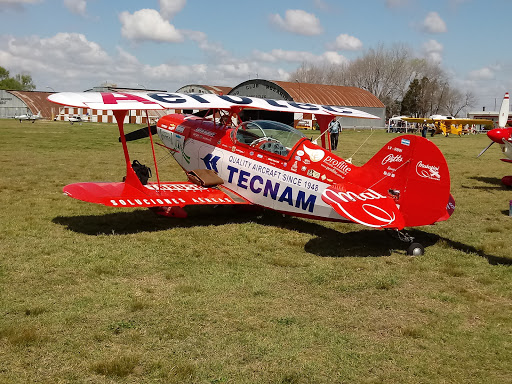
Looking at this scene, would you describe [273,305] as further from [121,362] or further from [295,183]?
[295,183]

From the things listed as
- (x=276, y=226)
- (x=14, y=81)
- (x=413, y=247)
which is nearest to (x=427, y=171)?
(x=413, y=247)

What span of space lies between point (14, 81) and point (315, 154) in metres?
125

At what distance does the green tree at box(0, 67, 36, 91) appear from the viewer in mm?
112312

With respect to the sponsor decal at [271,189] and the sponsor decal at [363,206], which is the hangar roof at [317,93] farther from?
the sponsor decal at [363,206]

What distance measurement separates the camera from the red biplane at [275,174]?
6.25 m

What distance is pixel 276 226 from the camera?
8453 mm

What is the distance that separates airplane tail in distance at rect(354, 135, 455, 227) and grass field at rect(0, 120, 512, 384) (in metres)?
0.75

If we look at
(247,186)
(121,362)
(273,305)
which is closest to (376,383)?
(273,305)

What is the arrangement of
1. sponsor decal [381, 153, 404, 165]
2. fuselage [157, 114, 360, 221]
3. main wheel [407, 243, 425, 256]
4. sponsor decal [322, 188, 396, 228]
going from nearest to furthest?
1. sponsor decal [322, 188, 396, 228]
2. sponsor decal [381, 153, 404, 165]
3. main wheel [407, 243, 425, 256]
4. fuselage [157, 114, 360, 221]

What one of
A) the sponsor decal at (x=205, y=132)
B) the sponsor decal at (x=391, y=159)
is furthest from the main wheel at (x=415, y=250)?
the sponsor decal at (x=205, y=132)

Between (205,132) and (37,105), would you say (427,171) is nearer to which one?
(205,132)

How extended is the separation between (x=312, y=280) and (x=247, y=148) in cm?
337

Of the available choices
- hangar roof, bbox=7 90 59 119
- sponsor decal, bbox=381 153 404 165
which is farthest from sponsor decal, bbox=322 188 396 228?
hangar roof, bbox=7 90 59 119

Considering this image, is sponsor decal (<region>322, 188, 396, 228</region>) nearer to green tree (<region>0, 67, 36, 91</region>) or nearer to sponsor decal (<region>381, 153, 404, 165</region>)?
sponsor decal (<region>381, 153, 404, 165</region>)
